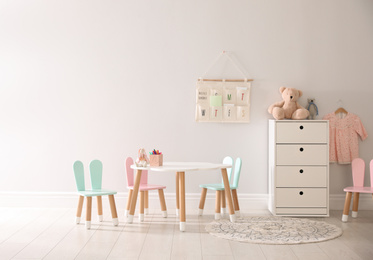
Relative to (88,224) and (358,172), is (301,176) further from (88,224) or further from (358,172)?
(88,224)

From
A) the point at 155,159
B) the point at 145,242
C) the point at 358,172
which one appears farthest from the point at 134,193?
the point at 358,172

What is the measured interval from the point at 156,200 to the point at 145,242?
167 centimetres

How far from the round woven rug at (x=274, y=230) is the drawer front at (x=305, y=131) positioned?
87 cm

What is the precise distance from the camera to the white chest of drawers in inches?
212

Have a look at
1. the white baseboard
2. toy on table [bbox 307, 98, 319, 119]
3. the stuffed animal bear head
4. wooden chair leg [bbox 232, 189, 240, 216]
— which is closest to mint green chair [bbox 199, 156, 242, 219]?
wooden chair leg [bbox 232, 189, 240, 216]

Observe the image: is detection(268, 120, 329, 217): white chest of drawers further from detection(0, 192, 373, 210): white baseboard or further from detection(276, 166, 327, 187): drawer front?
detection(0, 192, 373, 210): white baseboard

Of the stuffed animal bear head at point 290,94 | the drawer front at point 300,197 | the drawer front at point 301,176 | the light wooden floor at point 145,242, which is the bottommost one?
the light wooden floor at point 145,242

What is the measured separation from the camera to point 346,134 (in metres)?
5.81

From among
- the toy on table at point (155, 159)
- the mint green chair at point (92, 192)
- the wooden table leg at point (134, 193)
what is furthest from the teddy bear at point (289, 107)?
the mint green chair at point (92, 192)

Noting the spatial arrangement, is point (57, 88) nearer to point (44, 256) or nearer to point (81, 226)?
point (81, 226)

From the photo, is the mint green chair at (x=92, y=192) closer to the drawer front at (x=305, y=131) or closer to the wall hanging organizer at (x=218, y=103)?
the wall hanging organizer at (x=218, y=103)

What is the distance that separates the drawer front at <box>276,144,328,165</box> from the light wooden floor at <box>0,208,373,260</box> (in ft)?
2.19

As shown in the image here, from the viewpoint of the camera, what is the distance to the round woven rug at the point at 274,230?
4266mm

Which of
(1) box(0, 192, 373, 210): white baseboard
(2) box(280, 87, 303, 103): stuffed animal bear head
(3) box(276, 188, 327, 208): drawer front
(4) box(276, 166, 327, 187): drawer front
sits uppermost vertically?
(2) box(280, 87, 303, 103): stuffed animal bear head
